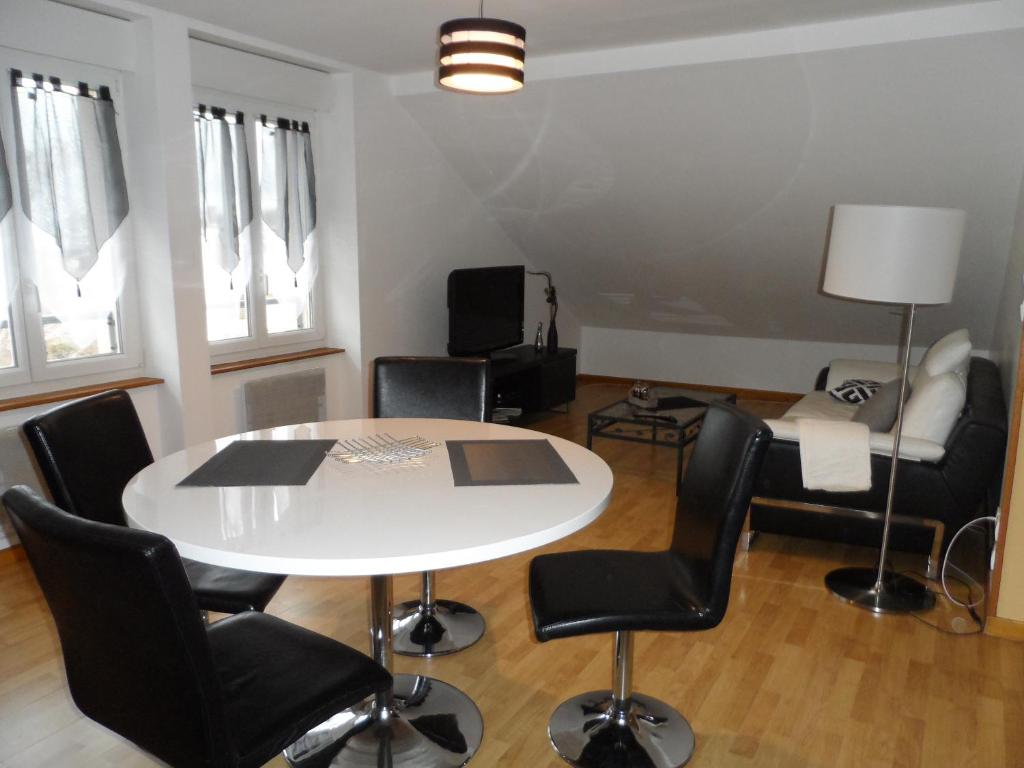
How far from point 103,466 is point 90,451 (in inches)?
2.4

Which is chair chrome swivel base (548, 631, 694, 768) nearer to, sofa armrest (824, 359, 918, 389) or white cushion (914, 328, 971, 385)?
white cushion (914, 328, 971, 385)

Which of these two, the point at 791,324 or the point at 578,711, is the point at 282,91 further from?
the point at 791,324

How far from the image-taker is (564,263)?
6.07m

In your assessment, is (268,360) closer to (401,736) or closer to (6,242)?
(6,242)

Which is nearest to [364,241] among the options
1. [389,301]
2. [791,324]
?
[389,301]

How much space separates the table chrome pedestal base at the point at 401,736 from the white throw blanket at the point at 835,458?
162cm

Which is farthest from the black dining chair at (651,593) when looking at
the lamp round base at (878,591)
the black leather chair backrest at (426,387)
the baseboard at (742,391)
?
the baseboard at (742,391)

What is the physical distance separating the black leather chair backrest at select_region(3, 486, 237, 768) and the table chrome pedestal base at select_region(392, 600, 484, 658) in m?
1.17

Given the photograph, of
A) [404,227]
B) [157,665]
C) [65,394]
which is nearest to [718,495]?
[157,665]

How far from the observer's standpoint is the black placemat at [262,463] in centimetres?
179

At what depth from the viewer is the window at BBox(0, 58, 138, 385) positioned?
3066mm

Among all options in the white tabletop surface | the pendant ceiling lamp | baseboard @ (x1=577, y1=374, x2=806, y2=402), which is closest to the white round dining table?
the white tabletop surface

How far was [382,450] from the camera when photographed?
81.9 inches

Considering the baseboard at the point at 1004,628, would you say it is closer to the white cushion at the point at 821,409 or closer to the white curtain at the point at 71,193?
the white cushion at the point at 821,409
